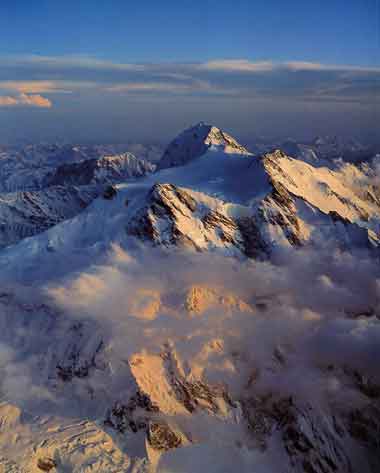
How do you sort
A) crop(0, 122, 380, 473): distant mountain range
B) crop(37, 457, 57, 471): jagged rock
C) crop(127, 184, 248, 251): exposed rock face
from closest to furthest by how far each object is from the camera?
crop(37, 457, 57, 471): jagged rock < crop(0, 122, 380, 473): distant mountain range < crop(127, 184, 248, 251): exposed rock face

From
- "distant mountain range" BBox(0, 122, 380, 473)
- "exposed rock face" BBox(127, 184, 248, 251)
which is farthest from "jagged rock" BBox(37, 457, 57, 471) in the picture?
"exposed rock face" BBox(127, 184, 248, 251)

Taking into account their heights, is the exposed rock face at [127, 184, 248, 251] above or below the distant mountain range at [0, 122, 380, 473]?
above

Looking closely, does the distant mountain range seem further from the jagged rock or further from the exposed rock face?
the jagged rock

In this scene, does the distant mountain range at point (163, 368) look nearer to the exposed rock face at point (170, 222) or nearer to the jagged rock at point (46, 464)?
the exposed rock face at point (170, 222)

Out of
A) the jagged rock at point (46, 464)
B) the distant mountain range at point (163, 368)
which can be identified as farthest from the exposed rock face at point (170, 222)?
the jagged rock at point (46, 464)

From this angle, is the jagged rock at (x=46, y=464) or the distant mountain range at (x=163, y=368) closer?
the jagged rock at (x=46, y=464)

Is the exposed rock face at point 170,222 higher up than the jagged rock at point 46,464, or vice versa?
the exposed rock face at point 170,222

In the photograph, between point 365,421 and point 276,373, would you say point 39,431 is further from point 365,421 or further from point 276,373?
point 365,421

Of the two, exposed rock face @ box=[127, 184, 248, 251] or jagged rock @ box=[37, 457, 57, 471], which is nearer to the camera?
jagged rock @ box=[37, 457, 57, 471]

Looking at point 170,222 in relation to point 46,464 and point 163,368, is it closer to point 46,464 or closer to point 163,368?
point 163,368

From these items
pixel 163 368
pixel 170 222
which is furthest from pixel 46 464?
pixel 170 222

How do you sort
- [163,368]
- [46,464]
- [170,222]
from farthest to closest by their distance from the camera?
[170,222]
[163,368]
[46,464]

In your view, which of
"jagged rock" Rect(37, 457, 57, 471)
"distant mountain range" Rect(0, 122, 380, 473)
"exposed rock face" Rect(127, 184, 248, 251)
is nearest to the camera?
"jagged rock" Rect(37, 457, 57, 471)

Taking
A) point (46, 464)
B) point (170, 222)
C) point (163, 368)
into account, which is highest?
point (170, 222)
